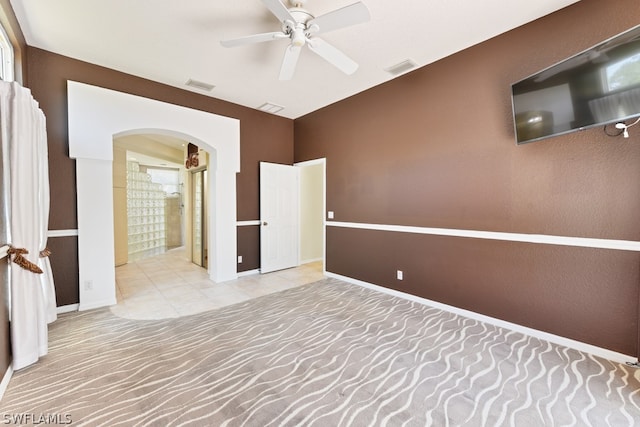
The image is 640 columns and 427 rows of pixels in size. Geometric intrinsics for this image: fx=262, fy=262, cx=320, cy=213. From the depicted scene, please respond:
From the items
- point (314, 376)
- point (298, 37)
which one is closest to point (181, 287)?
point (314, 376)

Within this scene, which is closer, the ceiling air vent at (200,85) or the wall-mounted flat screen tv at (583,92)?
the wall-mounted flat screen tv at (583,92)

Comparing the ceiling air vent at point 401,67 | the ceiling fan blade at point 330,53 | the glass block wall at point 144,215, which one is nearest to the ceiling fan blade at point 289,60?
the ceiling fan blade at point 330,53

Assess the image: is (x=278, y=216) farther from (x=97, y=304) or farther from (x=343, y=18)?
(x=343, y=18)

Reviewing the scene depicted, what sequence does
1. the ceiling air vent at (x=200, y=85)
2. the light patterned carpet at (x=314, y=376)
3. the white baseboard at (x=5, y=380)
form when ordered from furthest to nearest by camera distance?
1. the ceiling air vent at (x=200, y=85)
2. the white baseboard at (x=5, y=380)
3. the light patterned carpet at (x=314, y=376)

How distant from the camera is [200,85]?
12.3 feet

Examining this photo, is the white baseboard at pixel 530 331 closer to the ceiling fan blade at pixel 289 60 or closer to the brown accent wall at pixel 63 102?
the ceiling fan blade at pixel 289 60

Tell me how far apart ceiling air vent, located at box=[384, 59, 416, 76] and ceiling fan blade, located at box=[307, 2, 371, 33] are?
1.39m

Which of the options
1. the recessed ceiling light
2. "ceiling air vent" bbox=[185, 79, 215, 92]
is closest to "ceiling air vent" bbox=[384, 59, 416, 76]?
the recessed ceiling light

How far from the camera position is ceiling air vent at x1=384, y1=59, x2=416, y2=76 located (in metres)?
3.15

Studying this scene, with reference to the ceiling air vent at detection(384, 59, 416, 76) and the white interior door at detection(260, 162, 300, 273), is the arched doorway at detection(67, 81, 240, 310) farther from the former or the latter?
the ceiling air vent at detection(384, 59, 416, 76)

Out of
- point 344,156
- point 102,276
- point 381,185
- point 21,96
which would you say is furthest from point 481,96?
point 102,276

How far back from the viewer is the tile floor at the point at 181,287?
3.23m

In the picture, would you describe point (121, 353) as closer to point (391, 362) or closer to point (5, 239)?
point (5, 239)

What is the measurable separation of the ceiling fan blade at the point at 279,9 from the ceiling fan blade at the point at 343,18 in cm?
19
